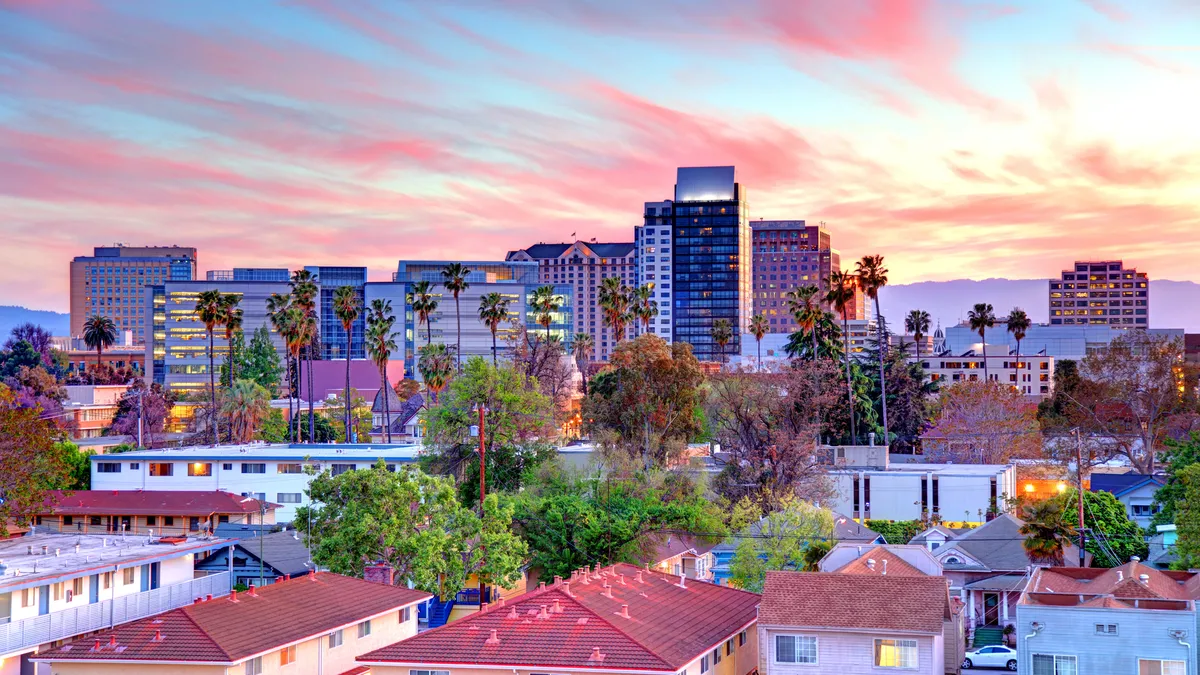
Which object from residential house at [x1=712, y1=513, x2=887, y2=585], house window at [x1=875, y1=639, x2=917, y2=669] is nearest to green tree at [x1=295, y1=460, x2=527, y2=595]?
residential house at [x1=712, y1=513, x2=887, y2=585]

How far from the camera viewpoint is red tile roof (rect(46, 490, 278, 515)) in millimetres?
72250

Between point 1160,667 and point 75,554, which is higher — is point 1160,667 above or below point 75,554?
below

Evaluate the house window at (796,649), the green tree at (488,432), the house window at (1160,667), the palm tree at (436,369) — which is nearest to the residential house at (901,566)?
the house window at (796,649)

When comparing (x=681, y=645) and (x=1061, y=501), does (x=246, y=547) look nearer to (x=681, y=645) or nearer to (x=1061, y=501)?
(x=681, y=645)

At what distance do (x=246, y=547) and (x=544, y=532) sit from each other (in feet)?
47.7

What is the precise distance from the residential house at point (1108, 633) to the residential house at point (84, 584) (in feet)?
105

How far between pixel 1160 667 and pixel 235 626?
94.0 feet

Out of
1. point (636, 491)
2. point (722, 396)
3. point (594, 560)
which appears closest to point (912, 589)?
point (594, 560)

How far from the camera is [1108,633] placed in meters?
37.2

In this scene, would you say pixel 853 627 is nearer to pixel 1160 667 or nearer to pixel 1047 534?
pixel 1160 667

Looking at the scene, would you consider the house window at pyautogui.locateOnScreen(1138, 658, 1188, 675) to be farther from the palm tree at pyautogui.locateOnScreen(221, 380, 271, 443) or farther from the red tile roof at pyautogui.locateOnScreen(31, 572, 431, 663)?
the palm tree at pyautogui.locateOnScreen(221, 380, 271, 443)

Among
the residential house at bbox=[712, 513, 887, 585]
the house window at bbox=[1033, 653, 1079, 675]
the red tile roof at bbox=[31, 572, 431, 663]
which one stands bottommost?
the residential house at bbox=[712, 513, 887, 585]

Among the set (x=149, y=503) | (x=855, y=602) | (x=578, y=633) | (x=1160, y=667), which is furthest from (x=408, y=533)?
(x=149, y=503)

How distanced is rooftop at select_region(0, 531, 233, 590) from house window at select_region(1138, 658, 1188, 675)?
35836mm
